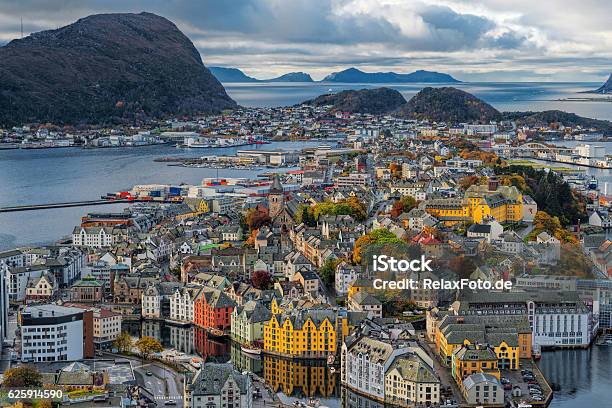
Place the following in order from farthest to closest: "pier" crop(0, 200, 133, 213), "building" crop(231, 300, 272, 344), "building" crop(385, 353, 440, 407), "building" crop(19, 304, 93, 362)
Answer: "pier" crop(0, 200, 133, 213) < "building" crop(231, 300, 272, 344) < "building" crop(19, 304, 93, 362) < "building" crop(385, 353, 440, 407)

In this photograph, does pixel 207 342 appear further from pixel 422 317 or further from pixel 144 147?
pixel 144 147

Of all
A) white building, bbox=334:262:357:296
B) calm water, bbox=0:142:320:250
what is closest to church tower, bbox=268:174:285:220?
calm water, bbox=0:142:320:250

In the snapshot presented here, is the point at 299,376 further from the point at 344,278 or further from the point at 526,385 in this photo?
the point at 344,278

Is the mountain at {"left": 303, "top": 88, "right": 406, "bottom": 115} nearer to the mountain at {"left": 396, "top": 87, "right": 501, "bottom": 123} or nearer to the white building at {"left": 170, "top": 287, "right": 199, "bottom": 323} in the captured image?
the mountain at {"left": 396, "top": 87, "right": 501, "bottom": 123}

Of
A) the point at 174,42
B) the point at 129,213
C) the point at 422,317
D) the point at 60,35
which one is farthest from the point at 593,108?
the point at 422,317

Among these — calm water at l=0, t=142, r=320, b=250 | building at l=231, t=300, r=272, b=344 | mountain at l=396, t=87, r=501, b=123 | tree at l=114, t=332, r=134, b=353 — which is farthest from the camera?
mountain at l=396, t=87, r=501, b=123

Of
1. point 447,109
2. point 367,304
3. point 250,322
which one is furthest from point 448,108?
point 250,322
